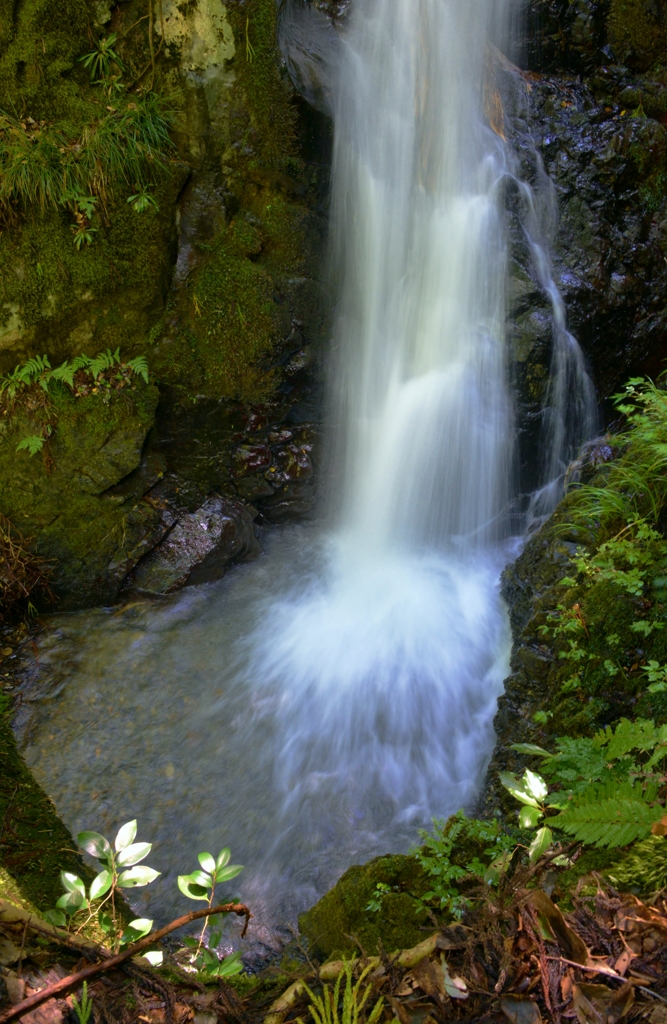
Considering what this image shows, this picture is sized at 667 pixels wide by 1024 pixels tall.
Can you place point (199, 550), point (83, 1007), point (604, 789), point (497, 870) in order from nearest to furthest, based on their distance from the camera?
point (83, 1007) < point (604, 789) < point (497, 870) < point (199, 550)

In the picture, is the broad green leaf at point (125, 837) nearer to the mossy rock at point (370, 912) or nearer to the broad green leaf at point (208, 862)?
the broad green leaf at point (208, 862)

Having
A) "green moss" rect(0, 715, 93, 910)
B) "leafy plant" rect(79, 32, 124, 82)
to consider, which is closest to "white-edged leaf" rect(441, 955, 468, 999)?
"green moss" rect(0, 715, 93, 910)

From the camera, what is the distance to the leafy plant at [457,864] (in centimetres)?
194

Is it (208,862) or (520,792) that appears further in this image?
(520,792)

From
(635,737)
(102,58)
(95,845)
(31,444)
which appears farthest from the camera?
(31,444)

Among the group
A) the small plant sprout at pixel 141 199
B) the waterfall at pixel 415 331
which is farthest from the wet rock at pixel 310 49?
the small plant sprout at pixel 141 199

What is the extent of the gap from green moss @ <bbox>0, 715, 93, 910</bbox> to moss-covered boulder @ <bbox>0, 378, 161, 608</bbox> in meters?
3.04

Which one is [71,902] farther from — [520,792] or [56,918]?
[520,792]

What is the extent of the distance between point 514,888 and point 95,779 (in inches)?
112

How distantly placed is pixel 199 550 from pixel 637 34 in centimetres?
719

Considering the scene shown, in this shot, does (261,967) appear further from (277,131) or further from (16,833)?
(277,131)

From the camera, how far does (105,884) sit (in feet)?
4.51

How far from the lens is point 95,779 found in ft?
11.9

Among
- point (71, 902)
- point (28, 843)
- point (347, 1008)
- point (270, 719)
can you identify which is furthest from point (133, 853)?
point (270, 719)
